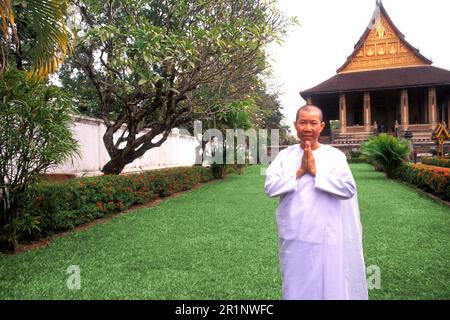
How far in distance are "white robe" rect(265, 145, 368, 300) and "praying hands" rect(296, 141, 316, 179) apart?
30mm

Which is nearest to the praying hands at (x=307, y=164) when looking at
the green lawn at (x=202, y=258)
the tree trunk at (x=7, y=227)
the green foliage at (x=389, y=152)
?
the green lawn at (x=202, y=258)

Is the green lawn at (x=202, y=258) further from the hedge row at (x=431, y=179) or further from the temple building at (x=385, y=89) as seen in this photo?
the temple building at (x=385, y=89)

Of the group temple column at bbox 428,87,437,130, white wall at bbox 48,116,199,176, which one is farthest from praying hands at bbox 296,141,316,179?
temple column at bbox 428,87,437,130

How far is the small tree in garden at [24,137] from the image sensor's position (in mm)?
4637

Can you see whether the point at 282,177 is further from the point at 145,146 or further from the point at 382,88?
the point at 382,88

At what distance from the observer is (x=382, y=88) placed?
24969mm

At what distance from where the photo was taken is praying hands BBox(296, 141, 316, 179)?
231 centimetres

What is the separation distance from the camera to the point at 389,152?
13.6 meters

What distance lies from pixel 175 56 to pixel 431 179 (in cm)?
670

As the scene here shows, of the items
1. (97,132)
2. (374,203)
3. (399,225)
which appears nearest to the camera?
(399,225)

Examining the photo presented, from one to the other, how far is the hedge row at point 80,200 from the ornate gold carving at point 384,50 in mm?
21379

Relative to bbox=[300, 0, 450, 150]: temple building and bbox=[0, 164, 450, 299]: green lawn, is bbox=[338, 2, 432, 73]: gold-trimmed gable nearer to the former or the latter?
bbox=[300, 0, 450, 150]: temple building
